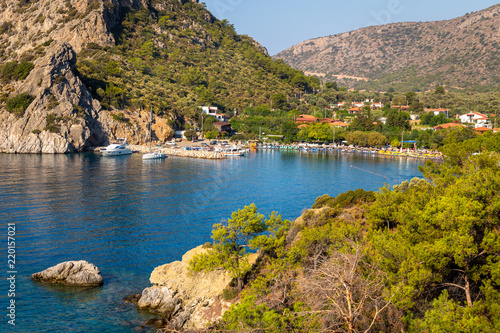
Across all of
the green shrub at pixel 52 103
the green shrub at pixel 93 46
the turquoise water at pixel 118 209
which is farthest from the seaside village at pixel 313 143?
the green shrub at pixel 93 46

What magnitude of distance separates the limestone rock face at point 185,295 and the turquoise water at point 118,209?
0.95 metres

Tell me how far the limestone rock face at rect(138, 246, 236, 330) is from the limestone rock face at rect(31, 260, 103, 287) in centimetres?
285

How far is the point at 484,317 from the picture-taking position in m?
9.02

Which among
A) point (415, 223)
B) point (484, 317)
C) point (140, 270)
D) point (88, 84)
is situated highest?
point (88, 84)

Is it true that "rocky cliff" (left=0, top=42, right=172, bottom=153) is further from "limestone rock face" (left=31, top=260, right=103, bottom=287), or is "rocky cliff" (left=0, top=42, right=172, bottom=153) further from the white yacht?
"limestone rock face" (left=31, top=260, right=103, bottom=287)

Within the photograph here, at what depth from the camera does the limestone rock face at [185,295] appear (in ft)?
49.4

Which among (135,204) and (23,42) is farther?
(23,42)

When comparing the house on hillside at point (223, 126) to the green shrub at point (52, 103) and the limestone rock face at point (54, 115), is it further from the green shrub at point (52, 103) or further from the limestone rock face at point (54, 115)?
the green shrub at point (52, 103)

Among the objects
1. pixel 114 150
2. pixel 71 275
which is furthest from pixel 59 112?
pixel 71 275

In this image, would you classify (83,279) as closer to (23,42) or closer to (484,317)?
(484,317)

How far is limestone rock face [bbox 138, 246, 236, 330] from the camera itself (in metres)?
15.1

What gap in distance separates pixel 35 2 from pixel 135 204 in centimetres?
11469

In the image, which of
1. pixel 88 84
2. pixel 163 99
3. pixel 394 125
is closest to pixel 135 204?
pixel 88 84

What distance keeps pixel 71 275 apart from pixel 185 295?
5.96m
